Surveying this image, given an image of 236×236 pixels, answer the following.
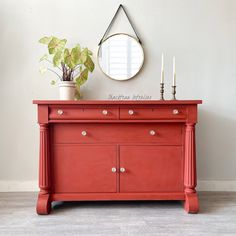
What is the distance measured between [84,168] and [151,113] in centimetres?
63

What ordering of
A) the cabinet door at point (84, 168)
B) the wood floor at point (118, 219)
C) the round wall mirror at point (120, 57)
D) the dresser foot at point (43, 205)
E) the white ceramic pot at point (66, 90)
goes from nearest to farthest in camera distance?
1. the wood floor at point (118, 219)
2. the dresser foot at point (43, 205)
3. the cabinet door at point (84, 168)
4. the white ceramic pot at point (66, 90)
5. the round wall mirror at point (120, 57)

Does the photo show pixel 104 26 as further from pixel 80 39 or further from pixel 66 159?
pixel 66 159

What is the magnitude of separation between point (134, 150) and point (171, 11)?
1.35 meters

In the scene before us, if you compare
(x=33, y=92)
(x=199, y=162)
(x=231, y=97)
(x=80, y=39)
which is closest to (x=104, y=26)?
(x=80, y=39)

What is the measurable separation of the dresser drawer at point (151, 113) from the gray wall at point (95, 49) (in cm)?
55

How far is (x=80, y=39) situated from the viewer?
2455mm

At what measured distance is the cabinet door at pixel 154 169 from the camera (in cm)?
199

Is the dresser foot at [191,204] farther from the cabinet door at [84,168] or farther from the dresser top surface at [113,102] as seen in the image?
the dresser top surface at [113,102]

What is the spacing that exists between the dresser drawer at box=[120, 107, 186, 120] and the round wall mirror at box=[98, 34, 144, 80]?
0.60 m

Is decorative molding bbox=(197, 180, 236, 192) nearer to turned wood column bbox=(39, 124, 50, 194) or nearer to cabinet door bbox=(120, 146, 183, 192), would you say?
cabinet door bbox=(120, 146, 183, 192)

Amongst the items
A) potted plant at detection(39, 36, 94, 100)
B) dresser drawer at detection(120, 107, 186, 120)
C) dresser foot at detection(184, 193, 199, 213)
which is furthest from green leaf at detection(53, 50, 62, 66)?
dresser foot at detection(184, 193, 199, 213)

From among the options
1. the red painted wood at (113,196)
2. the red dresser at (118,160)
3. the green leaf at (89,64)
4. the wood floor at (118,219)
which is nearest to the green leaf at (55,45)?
the green leaf at (89,64)

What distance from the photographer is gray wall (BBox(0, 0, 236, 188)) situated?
2453 mm

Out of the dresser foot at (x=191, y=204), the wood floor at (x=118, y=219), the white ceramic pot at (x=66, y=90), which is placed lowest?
the wood floor at (x=118, y=219)
